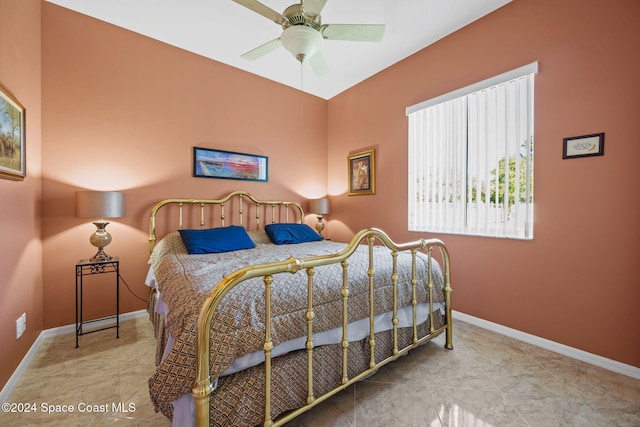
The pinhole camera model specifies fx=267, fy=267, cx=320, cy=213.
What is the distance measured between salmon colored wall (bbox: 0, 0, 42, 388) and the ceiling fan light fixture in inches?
67.6

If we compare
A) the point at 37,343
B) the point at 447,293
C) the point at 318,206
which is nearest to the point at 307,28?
the point at 447,293

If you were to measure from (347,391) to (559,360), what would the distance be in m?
1.64

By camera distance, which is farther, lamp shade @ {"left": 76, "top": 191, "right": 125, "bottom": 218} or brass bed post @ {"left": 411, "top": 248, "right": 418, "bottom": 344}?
lamp shade @ {"left": 76, "top": 191, "right": 125, "bottom": 218}

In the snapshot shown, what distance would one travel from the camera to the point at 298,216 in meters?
4.01

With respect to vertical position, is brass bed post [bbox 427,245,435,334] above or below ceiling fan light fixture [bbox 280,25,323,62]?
below

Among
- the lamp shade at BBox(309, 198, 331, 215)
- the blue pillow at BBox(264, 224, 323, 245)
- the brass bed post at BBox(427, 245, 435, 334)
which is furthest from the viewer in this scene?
the lamp shade at BBox(309, 198, 331, 215)

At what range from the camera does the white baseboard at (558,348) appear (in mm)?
1805

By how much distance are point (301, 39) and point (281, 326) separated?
6.09 feet

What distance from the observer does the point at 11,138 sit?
68.5 inches

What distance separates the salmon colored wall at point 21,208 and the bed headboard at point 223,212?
879 mm

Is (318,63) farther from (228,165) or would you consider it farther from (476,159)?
(476,159)

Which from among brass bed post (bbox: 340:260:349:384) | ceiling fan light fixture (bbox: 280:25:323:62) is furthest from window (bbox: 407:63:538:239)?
brass bed post (bbox: 340:260:349:384)

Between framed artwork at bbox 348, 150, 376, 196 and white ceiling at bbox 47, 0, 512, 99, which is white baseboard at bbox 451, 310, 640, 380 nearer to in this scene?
framed artwork at bbox 348, 150, 376, 196

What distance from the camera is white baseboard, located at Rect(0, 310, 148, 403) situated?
161 cm
